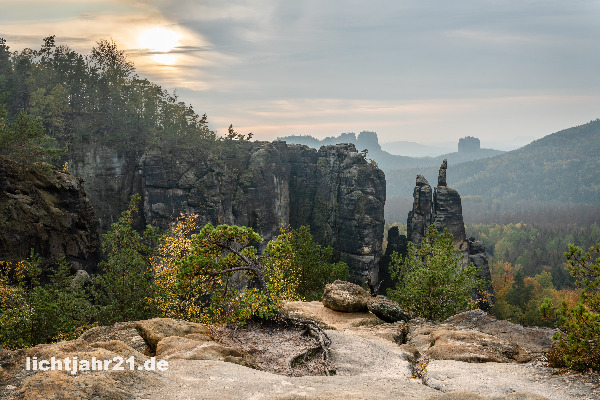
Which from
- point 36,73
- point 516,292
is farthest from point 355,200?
point 36,73

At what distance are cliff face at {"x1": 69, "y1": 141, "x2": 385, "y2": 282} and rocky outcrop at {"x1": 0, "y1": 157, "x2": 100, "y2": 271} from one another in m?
27.5

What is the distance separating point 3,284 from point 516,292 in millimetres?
92573

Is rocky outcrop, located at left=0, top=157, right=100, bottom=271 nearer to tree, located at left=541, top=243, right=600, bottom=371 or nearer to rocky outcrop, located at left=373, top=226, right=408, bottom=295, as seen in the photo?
tree, located at left=541, top=243, right=600, bottom=371

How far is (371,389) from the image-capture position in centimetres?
1180

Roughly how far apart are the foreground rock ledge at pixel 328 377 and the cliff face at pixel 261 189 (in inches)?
2325

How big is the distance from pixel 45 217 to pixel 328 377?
135 ft

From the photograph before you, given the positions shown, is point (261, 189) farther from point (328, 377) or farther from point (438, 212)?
point (328, 377)

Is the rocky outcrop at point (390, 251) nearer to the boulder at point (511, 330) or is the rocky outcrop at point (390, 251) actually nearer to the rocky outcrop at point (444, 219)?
the rocky outcrop at point (444, 219)

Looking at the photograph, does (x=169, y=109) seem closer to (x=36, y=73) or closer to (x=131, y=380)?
(x=36, y=73)

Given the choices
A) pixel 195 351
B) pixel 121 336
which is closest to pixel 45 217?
pixel 121 336

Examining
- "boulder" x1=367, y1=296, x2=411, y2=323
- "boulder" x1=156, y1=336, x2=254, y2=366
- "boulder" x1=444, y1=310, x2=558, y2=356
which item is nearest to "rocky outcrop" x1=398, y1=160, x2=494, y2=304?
"boulder" x1=367, y1=296, x2=411, y2=323

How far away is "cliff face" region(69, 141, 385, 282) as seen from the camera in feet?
249

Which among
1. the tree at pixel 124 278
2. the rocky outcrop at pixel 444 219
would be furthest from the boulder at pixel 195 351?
the rocky outcrop at pixel 444 219

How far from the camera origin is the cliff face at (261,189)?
249 feet
